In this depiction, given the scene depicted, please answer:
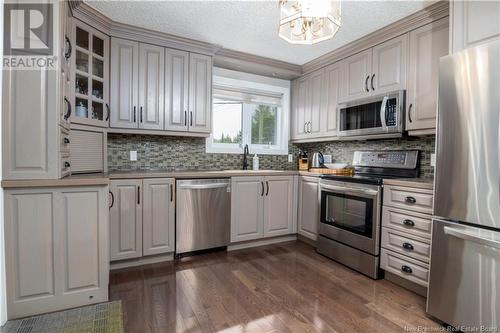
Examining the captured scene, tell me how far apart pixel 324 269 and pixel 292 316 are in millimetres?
908

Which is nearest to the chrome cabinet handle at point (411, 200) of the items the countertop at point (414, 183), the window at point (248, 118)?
the countertop at point (414, 183)

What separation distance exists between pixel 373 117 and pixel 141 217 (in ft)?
8.28

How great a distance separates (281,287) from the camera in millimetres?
2299

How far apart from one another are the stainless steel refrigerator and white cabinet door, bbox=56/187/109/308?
2.28 metres

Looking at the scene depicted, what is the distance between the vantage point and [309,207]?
132 inches

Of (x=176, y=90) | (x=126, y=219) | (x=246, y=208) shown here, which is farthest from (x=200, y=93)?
(x=126, y=219)

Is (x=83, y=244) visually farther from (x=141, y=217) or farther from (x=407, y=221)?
(x=407, y=221)

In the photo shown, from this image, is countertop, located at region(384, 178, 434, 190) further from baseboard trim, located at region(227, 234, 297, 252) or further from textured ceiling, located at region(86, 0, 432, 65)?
baseboard trim, located at region(227, 234, 297, 252)

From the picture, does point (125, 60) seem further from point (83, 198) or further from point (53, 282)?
point (53, 282)

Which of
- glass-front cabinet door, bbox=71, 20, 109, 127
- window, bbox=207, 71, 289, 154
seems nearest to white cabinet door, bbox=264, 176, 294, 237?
window, bbox=207, 71, 289, 154

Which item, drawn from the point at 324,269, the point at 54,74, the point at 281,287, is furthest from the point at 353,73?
the point at 54,74

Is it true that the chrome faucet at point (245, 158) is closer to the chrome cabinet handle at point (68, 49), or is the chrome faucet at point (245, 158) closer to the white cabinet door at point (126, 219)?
the white cabinet door at point (126, 219)

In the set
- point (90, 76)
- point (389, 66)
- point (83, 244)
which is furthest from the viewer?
point (389, 66)

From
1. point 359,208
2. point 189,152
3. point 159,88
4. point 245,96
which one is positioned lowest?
point 359,208
